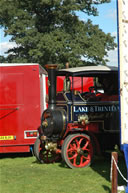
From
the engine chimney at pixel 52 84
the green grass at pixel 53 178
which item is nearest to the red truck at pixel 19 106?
the green grass at pixel 53 178

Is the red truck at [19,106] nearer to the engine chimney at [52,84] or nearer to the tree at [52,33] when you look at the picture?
the engine chimney at [52,84]

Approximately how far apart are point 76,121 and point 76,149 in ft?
2.19

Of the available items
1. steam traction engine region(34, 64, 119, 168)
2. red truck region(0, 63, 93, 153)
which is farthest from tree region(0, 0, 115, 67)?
steam traction engine region(34, 64, 119, 168)

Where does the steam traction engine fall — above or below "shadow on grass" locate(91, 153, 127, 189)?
above

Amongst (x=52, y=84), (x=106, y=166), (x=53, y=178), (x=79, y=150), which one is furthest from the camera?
(x=106, y=166)

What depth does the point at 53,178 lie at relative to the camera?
8.09m

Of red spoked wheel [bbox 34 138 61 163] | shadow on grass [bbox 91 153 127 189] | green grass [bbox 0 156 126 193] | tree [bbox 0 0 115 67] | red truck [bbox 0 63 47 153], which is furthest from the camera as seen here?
tree [bbox 0 0 115 67]

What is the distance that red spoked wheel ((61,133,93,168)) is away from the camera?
9023 mm

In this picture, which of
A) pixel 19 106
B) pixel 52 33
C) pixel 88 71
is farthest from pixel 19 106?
pixel 52 33

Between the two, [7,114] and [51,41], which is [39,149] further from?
[51,41]

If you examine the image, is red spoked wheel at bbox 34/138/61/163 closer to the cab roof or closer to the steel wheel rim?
the steel wheel rim

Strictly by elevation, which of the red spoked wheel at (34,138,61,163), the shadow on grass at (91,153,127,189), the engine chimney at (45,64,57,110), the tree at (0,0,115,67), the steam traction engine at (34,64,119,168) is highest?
the tree at (0,0,115,67)

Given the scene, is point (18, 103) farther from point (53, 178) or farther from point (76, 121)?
point (53, 178)

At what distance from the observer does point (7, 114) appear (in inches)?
426
